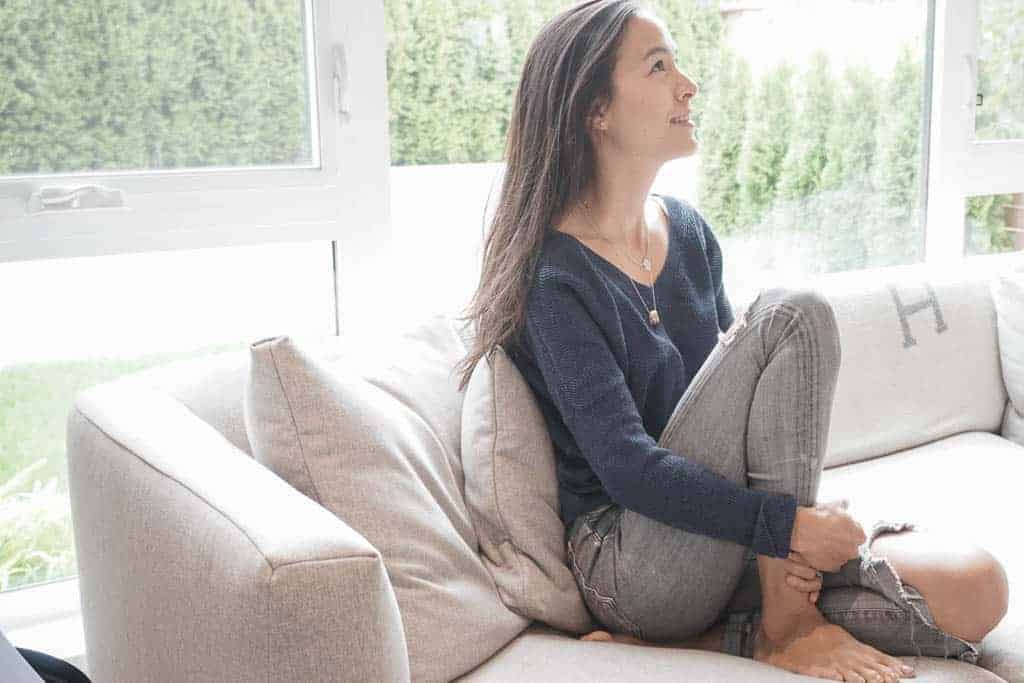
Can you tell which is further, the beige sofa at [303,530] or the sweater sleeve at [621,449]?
the sweater sleeve at [621,449]

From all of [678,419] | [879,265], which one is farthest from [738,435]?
[879,265]

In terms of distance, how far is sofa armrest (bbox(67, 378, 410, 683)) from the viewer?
1168 mm

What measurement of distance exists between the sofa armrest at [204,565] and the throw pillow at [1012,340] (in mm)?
1836

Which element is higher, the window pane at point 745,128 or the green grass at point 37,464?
the window pane at point 745,128

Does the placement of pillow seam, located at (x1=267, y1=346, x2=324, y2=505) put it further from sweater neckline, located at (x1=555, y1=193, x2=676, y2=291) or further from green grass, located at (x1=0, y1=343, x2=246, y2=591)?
green grass, located at (x1=0, y1=343, x2=246, y2=591)

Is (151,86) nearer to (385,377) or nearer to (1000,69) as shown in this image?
(385,377)

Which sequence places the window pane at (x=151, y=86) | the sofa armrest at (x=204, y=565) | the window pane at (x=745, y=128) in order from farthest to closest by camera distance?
1. the window pane at (x=745, y=128)
2. the window pane at (x=151, y=86)
3. the sofa armrest at (x=204, y=565)

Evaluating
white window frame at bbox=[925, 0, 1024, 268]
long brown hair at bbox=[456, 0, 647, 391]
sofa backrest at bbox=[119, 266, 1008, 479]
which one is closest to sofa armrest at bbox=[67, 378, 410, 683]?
long brown hair at bbox=[456, 0, 647, 391]

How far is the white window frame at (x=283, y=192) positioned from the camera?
6.48ft

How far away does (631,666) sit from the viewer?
153 centimetres

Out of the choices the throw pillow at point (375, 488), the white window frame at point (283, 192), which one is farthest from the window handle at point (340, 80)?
the throw pillow at point (375, 488)

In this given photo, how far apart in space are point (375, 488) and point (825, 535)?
60 centimetres

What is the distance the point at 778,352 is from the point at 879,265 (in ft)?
6.09

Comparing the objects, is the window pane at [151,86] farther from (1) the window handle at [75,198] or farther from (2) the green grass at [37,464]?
(2) the green grass at [37,464]
